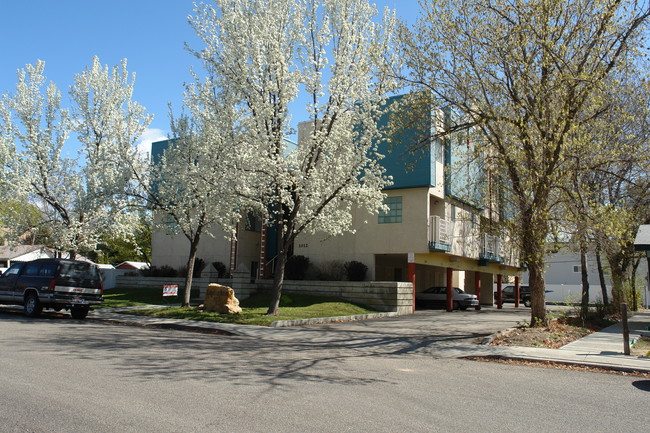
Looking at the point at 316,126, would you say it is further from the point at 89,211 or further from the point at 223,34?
the point at 89,211

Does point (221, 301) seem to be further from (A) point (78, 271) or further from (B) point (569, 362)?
(B) point (569, 362)

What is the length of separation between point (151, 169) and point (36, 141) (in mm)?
4931

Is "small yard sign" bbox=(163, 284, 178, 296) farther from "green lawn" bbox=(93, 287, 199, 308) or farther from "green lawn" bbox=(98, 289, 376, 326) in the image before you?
"green lawn" bbox=(93, 287, 199, 308)

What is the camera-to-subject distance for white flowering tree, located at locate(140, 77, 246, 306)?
701 inches

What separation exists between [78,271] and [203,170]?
17.5ft

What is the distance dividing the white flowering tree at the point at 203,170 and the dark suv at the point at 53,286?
13.1 feet

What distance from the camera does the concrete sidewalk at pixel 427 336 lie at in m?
10.9

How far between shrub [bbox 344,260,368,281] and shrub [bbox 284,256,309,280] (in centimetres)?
241

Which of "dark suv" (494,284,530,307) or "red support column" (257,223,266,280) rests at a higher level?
"red support column" (257,223,266,280)

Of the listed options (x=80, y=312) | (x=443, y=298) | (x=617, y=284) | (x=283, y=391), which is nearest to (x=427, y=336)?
(x=283, y=391)

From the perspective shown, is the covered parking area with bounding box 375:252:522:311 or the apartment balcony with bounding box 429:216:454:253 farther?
the covered parking area with bounding box 375:252:522:311

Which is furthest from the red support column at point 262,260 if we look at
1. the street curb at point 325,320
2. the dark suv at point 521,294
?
the dark suv at point 521,294

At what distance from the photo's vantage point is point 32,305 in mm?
17156

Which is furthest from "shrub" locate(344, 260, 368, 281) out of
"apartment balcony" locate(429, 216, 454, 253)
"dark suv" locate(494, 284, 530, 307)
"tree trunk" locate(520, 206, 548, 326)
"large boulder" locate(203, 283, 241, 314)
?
"dark suv" locate(494, 284, 530, 307)
